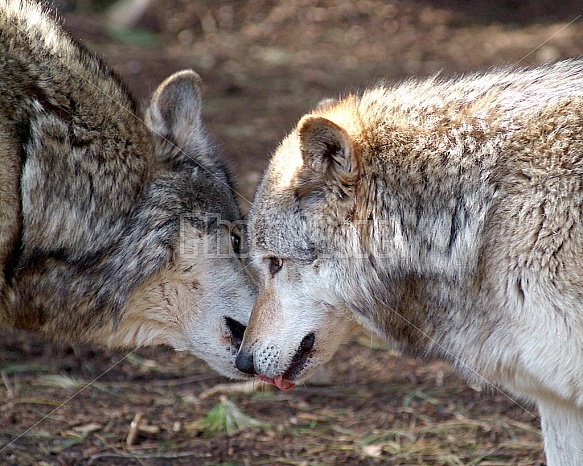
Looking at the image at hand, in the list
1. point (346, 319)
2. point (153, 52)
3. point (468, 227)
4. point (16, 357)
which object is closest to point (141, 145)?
point (346, 319)

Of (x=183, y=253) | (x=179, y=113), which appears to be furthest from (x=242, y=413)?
(x=179, y=113)

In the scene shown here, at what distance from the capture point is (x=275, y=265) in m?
4.21

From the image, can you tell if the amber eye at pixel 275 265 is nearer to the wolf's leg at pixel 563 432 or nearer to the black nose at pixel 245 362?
the black nose at pixel 245 362

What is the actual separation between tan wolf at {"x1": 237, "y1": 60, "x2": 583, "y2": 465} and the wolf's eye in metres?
0.32

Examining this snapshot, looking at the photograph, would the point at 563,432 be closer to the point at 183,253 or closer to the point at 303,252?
the point at 303,252

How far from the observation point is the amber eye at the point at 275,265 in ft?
13.7

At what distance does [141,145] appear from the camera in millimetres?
4281

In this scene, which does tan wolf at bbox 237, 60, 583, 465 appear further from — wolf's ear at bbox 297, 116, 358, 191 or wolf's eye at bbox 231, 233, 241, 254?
wolf's eye at bbox 231, 233, 241, 254

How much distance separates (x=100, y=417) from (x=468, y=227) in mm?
2763

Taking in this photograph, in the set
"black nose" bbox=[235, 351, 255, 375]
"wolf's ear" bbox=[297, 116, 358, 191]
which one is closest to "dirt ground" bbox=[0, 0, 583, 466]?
"black nose" bbox=[235, 351, 255, 375]

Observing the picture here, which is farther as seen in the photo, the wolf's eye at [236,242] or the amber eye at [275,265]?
the wolf's eye at [236,242]

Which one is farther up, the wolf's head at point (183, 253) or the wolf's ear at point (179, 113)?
the wolf's ear at point (179, 113)

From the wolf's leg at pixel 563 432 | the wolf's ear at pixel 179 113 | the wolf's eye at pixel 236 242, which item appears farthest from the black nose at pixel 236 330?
the wolf's leg at pixel 563 432

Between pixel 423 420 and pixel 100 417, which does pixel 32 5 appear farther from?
pixel 423 420
